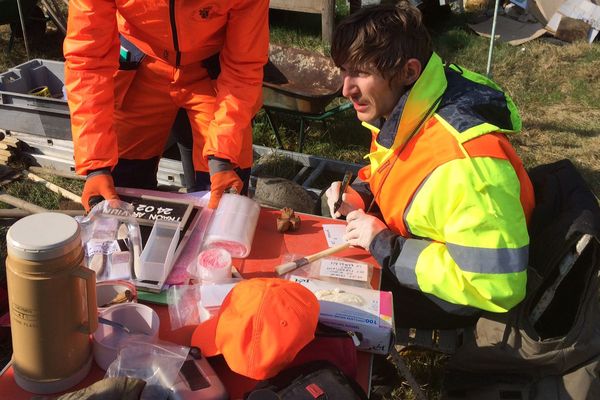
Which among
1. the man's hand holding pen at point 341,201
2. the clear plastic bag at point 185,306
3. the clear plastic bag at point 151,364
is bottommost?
the man's hand holding pen at point 341,201

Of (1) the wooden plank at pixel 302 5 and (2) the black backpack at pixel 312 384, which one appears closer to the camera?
(2) the black backpack at pixel 312 384

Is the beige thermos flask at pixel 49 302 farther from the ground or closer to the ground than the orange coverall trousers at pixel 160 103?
farther from the ground

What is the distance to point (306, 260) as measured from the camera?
6.23 feet

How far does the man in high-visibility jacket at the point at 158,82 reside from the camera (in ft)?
8.19

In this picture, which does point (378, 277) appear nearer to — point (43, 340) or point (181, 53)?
point (43, 340)

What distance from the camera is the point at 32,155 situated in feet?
14.8

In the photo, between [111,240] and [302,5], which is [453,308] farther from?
[302,5]

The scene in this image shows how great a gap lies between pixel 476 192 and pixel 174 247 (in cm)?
95

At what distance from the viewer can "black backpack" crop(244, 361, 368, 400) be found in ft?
4.15

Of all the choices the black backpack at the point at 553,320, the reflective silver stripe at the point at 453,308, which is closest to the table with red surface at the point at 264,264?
the reflective silver stripe at the point at 453,308

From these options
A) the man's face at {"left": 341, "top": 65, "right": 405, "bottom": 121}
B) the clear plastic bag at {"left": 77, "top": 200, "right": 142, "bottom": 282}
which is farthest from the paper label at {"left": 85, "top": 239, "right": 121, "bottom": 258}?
the man's face at {"left": 341, "top": 65, "right": 405, "bottom": 121}

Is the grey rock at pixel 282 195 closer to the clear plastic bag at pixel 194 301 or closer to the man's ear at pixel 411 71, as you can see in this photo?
the man's ear at pixel 411 71

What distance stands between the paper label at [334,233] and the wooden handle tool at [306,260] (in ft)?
0.18

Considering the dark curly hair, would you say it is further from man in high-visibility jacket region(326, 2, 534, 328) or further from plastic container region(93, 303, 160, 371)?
plastic container region(93, 303, 160, 371)
